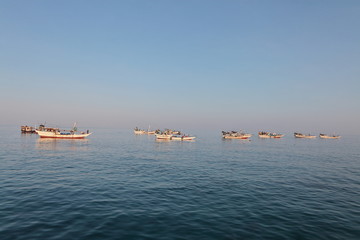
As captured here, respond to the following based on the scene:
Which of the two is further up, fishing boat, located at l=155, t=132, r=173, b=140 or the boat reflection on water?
fishing boat, located at l=155, t=132, r=173, b=140

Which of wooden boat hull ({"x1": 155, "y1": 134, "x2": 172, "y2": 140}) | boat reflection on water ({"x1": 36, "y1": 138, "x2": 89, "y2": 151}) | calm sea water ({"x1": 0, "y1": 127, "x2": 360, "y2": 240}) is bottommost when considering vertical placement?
calm sea water ({"x1": 0, "y1": 127, "x2": 360, "y2": 240})

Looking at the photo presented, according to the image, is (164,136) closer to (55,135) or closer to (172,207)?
(55,135)

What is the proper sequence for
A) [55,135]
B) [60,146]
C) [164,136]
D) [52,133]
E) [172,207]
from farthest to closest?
[164,136], [55,135], [52,133], [60,146], [172,207]

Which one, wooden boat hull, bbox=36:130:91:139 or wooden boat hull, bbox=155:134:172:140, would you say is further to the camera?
wooden boat hull, bbox=155:134:172:140

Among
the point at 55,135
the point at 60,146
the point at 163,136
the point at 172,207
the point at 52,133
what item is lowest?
the point at 172,207

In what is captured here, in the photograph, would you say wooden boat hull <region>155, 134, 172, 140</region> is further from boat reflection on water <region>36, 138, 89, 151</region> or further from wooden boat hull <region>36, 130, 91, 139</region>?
boat reflection on water <region>36, 138, 89, 151</region>

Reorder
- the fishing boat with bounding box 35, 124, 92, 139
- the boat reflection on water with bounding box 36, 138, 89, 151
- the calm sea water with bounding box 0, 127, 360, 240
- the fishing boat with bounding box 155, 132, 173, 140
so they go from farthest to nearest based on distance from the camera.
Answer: the fishing boat with bounding box 155, 132, 173, 140
the fishing boat with bounding box 35, 124, 92, 139
the boat reflection on water with bounding box 36, 138, 89, 151
the calm sea water with bounding box 0, 127, 360, 240

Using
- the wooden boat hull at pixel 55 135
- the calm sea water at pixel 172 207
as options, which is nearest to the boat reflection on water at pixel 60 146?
the wooden boat hull at pixel 55 135

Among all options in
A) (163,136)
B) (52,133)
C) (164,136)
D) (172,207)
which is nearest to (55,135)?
(52,133)

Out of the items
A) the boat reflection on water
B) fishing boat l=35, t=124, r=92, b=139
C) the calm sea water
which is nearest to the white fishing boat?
fishing boat l=35, t=124, r=92, b=139

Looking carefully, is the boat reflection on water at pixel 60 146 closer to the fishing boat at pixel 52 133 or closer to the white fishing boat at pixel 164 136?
the fishing boat at pixel 52 133

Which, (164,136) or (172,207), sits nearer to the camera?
(172,207)

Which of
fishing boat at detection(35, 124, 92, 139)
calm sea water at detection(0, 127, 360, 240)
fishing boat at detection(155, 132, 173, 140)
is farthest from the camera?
fishing boat at detection(155, 132, 173, 140)

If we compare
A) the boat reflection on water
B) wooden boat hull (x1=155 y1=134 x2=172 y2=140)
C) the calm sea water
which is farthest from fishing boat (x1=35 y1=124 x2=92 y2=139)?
the calm sea water
